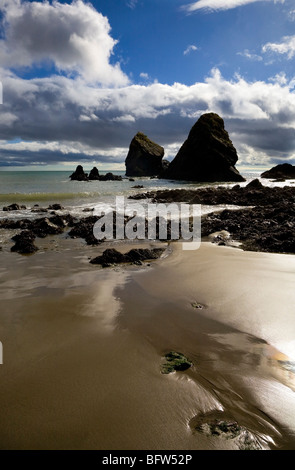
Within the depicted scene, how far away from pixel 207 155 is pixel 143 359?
69.2 m

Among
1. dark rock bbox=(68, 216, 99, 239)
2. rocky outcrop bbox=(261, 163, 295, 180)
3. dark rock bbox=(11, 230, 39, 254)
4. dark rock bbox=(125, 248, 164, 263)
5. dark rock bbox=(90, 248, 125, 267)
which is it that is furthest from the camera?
rocky outcrop bbox=(261, 163, 295, 180)

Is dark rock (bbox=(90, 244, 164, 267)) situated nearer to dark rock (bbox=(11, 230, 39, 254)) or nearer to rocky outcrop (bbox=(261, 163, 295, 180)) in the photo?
dark rock (bbox=(11, 230, 39, 254))

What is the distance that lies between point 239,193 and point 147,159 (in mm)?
78089

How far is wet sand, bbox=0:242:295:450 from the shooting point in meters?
1.92

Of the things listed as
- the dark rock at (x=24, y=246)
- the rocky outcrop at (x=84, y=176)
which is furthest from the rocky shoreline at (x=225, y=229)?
the rocky outcrop at (x=84, y=176)

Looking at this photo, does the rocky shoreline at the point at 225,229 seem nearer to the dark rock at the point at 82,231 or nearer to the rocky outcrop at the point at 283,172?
the dark rock at the point at 82,231

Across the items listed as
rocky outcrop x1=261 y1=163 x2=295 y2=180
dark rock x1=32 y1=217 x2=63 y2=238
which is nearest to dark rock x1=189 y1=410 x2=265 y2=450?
dark rock x1=32 y1=217 x2=63 y2=238

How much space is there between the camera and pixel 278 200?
14.6 m

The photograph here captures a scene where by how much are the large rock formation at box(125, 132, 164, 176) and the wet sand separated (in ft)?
296

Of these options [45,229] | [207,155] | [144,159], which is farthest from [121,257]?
[144,159]

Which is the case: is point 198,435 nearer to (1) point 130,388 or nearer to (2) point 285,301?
(1) point 130,388

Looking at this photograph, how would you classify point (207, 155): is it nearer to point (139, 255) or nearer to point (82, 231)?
point (82, 231)

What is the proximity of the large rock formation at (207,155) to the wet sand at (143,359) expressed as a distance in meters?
64.0

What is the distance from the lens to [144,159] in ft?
305
